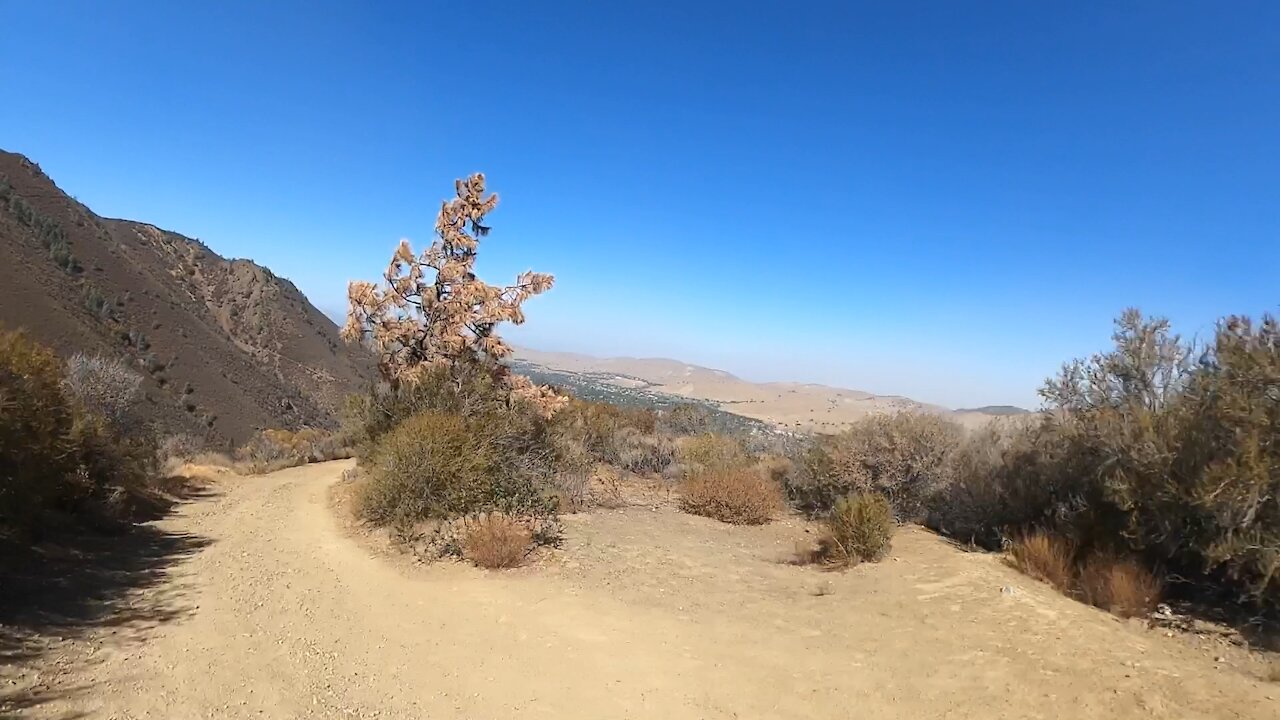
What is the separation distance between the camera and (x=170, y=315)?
44.8 m

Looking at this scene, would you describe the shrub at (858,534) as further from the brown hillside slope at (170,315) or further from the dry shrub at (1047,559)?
the brown hillside slope at (170,315)

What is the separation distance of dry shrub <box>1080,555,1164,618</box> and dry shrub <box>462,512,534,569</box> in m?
6.83

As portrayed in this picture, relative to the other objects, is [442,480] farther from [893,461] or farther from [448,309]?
[893,461]

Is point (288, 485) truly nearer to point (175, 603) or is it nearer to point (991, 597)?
point (175, 603)

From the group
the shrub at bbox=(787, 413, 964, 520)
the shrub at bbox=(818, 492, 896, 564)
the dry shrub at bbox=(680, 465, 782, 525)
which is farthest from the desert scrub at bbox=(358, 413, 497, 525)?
the shrub at bbox=(787, 413, 964, 520)

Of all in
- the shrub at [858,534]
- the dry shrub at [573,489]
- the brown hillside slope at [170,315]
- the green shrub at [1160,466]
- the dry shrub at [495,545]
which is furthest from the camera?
the brown hillside slope at [170,315]

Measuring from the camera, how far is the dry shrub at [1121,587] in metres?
6.90

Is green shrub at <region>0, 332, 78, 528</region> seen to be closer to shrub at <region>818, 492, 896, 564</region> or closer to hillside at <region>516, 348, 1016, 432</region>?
hillside at <region>516, 348, 1016, 432</region>

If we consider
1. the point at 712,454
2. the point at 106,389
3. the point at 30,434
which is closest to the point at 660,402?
the point at 712,454

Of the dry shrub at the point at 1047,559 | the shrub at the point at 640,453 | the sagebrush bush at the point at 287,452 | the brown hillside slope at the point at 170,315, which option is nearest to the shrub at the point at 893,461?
the dry shrub at the point at 1047,559

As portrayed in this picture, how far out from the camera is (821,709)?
5414mm

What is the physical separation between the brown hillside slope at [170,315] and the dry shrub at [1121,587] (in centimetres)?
3415

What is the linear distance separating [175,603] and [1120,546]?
10657mm

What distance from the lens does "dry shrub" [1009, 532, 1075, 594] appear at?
7.91 m
